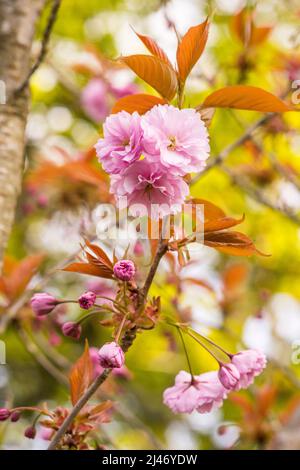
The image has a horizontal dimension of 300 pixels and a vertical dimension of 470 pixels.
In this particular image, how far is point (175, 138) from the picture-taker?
83cm

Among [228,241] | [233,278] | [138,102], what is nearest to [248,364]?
[228,241]

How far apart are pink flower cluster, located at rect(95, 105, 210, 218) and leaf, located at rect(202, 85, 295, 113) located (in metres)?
0.10

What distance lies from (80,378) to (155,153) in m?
0.42

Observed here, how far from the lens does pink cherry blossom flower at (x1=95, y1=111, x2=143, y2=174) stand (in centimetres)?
82

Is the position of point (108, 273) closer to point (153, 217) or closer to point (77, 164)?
point (153, 217)

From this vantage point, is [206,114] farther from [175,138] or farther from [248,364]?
[248,364]

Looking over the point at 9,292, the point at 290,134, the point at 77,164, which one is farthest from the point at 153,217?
the point at 290,134

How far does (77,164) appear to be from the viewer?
195cm

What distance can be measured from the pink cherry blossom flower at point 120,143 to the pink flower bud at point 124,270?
0.44 ft

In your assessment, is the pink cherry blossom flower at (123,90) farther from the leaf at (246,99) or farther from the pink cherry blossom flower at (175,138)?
the pink cherry blossom flower at (175,138)

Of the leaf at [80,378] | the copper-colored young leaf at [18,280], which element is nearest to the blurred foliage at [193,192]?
the copper-colored young leaf at [18,280]

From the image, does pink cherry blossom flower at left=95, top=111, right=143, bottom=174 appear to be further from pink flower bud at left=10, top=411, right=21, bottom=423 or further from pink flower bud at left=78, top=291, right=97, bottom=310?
pink flower bud at left=10, top=411, right=21, bottom=423

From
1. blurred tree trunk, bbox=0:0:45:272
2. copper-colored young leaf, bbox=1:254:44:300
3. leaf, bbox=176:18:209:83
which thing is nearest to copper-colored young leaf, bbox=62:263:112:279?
leaf, bbox=176:18:209:83
